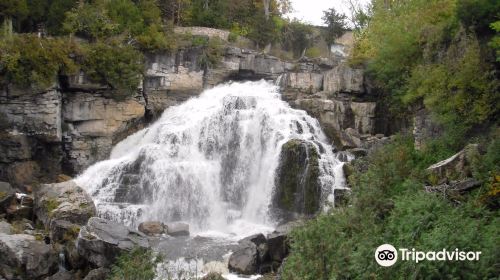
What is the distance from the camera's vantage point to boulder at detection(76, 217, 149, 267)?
13914mm

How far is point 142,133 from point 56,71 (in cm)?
506

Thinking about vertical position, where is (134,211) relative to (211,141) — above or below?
below

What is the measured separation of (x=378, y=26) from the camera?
26047 mm

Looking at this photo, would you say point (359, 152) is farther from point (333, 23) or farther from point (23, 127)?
point (333, 23)

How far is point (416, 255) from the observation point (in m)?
8.87

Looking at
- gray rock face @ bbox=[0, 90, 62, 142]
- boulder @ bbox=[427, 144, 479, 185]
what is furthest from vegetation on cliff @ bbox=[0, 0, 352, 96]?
boulder @ bbox=[427, 144, 479, 185]

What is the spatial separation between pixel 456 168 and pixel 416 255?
4.99 meters

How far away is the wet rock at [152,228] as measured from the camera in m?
17.7

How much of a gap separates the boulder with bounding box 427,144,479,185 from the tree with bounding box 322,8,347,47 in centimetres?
2531

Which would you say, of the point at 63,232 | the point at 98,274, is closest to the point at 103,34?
the point at 63,232

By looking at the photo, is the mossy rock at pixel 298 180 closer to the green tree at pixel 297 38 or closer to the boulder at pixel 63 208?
the boulder at pixel 63 208

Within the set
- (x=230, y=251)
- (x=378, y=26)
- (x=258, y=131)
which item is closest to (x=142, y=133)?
(x=258, y=131)

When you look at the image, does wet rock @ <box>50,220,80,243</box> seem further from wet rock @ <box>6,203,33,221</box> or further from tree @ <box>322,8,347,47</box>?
tree @ <box>322,8,347,47</box>

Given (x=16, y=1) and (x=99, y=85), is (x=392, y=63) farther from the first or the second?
(x=16, y=1)
